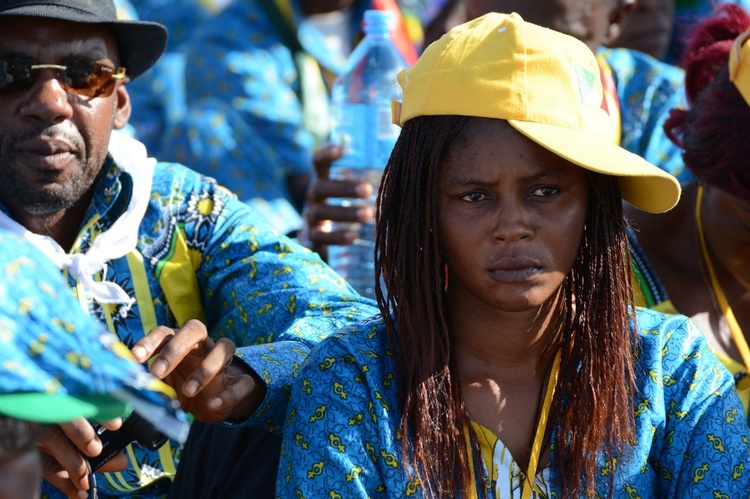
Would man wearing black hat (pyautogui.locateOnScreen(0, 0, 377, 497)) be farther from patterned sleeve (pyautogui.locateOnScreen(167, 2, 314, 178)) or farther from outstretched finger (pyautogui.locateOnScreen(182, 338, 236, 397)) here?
patterned sleeve (pyautogui.locateOnScreen(167, 2, 314, 178))

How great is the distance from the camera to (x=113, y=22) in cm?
297

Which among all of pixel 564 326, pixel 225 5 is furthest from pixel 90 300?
pixel 225 5

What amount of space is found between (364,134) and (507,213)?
2038mm

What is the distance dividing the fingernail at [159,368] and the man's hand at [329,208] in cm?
186

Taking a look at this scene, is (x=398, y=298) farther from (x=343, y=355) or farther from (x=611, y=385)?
(x=611, y=385)

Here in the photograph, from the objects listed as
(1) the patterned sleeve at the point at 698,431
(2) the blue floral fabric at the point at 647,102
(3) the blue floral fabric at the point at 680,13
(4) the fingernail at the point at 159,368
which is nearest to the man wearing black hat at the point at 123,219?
(4) the fingernail at the point at 159,368

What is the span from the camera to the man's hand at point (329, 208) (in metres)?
4.00

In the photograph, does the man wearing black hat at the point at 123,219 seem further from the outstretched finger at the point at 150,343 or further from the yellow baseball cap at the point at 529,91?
the yellow baseball cap at the point at 529,91

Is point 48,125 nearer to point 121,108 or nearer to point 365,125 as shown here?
point 121,108

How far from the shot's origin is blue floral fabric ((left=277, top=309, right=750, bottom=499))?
2295 mm

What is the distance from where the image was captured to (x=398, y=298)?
2.43 meters

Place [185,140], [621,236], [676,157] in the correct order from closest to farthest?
[621,236] < [676,157] < [185,140]

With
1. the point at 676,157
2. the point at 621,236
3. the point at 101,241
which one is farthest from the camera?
the point at 676,157

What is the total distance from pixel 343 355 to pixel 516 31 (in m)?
0.71
